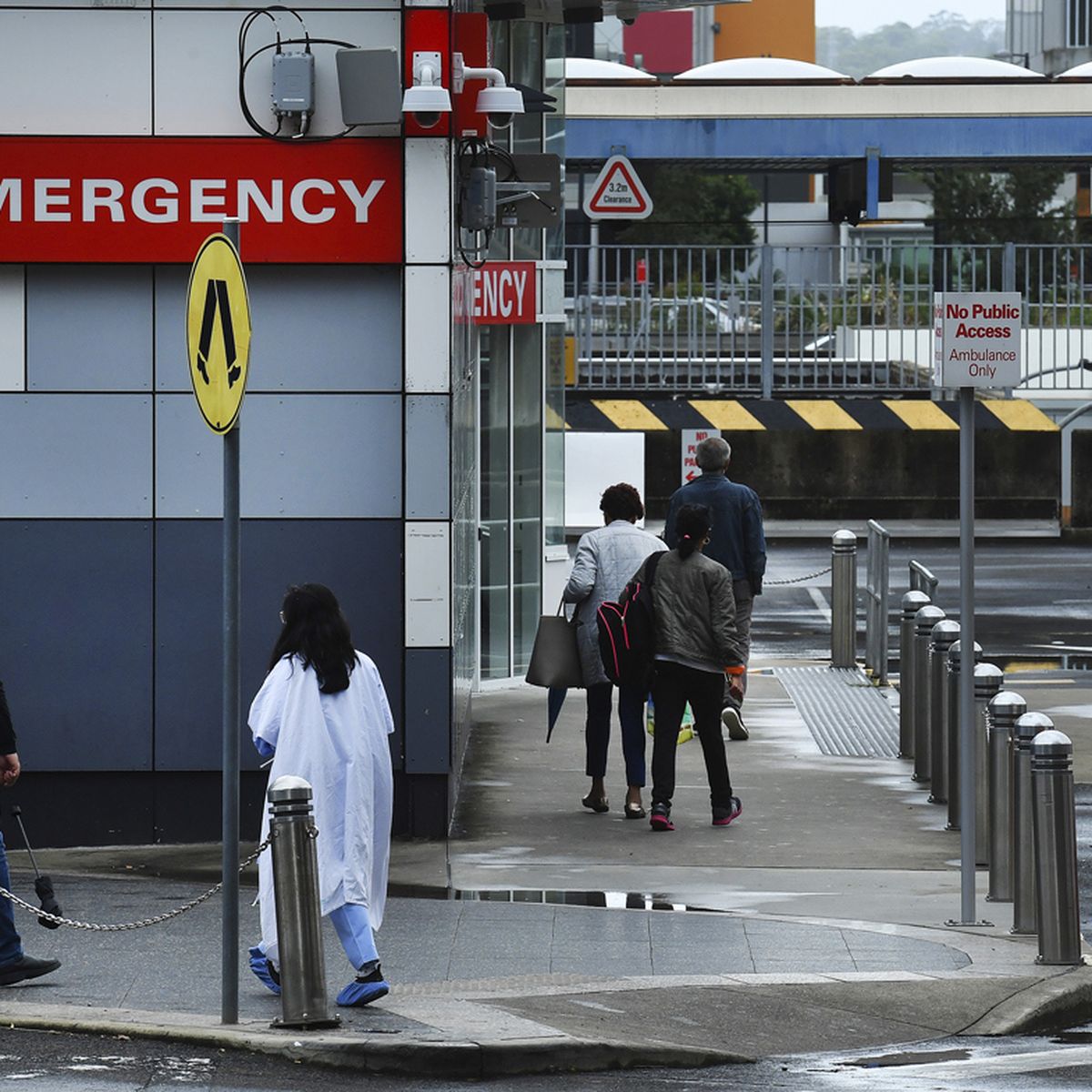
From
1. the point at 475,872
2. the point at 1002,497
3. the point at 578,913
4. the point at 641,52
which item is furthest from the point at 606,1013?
the point at 641,52

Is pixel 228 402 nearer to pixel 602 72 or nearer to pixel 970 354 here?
pixel 970 354

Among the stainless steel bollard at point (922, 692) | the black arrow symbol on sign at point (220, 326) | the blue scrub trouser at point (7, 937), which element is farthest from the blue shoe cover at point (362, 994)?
the stainless steel bollard at point (922, 692)

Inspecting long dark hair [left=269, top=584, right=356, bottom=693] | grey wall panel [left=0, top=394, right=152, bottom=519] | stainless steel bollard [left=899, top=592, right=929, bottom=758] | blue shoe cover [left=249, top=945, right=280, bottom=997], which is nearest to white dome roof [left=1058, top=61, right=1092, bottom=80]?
Result: stainless steel bollard [left=899, top=592, right=929, bottom=758]

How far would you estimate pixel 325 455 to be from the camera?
11.2m

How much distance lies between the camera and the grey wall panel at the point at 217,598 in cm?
1117

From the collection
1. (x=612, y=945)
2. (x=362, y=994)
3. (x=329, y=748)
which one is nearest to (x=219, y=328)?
(x=329, y=748)

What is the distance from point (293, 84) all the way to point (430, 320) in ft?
4.08

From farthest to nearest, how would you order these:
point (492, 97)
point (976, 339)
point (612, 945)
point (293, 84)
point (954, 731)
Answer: point (954, 731) < point (492, 97) < point (293, 84) < point (976, 339) < point (612, 945)

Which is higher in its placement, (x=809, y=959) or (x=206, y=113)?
(x=206, y=113)

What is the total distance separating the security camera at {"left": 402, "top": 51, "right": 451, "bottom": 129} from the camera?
34.7ft

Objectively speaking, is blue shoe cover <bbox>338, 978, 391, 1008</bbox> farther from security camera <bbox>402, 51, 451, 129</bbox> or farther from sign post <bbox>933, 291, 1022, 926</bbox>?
security camera <bbox>402, 51, 451, 129</bbox>

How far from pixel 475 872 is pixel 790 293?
18.9 m

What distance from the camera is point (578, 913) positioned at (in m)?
9.60

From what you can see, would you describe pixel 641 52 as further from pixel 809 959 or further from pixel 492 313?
pixel 809 959
